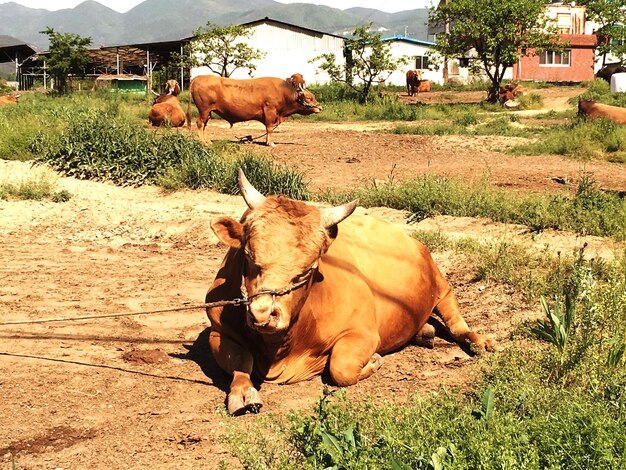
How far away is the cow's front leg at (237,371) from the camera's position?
449cm

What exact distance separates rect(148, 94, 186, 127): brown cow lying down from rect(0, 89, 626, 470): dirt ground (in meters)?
8.99

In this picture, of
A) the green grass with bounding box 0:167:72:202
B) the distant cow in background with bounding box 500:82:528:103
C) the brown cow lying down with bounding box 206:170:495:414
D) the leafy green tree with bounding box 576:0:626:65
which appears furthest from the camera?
the leafy green tree with bounding box 576:0:626:65

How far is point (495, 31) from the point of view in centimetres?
2970

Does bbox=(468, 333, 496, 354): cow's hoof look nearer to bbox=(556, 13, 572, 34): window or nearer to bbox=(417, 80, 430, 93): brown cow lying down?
bbox=(417, 80, 430, 93): brown cow lying down

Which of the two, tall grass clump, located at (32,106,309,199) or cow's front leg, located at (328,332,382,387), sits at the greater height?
tall grass clump, located at (32,106,309,199)

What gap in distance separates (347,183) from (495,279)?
6.07m

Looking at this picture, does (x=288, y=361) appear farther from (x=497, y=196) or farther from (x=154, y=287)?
(x=497, y=196)

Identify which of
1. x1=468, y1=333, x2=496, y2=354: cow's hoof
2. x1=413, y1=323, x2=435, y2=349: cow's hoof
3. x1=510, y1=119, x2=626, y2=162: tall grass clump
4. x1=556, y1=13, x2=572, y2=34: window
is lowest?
x1=413, y1=323, x2=435, y2=349: cow's hoof

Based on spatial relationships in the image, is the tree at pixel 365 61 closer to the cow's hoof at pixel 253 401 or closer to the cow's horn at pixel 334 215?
the cow's horn at pixel 334 215

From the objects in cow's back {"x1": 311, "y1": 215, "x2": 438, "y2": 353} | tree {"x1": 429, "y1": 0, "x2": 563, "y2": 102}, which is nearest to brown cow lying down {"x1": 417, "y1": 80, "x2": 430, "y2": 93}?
tree {"x1": 429, "y1": 0, "x2": 563, "y2": 102}

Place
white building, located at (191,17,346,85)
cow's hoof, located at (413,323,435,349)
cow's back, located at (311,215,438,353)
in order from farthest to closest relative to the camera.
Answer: white building, located at (191,17,346,85) < cow's hoof, located at (413,323,435,349) < cow's back, located at (311,215,438,353)

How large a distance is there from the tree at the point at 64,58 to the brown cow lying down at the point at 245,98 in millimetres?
23357

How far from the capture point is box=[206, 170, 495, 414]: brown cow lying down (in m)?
4.43

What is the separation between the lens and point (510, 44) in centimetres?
2986
